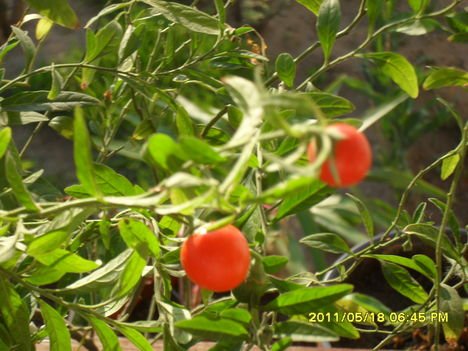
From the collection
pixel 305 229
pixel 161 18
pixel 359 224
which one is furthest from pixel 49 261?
pixel 359 224

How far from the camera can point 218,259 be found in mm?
328

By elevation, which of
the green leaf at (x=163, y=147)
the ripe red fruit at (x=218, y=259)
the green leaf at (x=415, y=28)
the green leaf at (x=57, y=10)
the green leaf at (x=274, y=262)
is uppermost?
the green leaf at (x=163, y=147)

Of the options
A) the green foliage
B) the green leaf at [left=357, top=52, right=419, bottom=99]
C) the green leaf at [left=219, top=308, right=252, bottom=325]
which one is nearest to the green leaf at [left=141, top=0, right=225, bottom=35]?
the green foliage

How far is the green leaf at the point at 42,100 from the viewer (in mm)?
576

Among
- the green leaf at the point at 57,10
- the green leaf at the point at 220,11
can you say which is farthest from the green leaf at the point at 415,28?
the green leaf at the point at 57,10

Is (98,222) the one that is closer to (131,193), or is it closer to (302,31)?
(131,193)

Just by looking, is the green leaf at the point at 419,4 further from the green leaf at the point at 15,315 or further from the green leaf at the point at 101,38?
the green leaf at the point at 15,315

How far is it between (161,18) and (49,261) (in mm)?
239

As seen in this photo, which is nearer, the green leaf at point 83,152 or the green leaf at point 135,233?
the green leaf at point 83,152

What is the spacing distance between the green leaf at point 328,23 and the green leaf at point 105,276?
0.18m

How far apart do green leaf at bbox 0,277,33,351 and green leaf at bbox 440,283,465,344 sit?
0.29 metres

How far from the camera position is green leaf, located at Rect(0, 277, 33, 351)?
489mm

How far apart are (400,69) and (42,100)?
248mm

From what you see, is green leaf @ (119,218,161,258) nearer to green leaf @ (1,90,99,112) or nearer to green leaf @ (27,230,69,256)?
green leaf @ (27,230,69,256)
